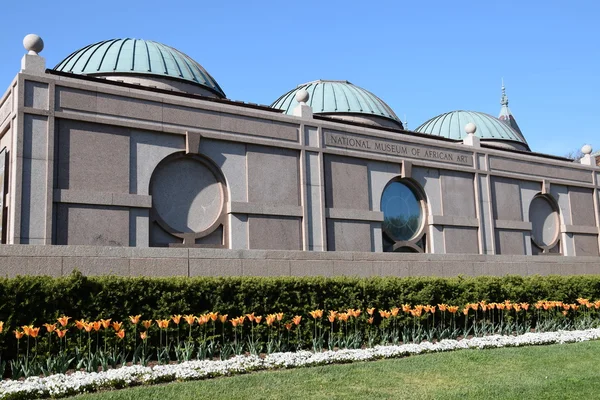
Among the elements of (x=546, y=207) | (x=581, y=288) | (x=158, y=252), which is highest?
(x=546, y=207)

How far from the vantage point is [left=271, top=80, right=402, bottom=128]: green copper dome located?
88.2 ft

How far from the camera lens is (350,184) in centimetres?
2252

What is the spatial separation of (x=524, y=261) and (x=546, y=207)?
9840mm

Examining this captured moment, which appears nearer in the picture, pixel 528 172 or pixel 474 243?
pixel 474 243

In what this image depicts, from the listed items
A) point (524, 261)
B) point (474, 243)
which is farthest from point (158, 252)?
point (474, 243)

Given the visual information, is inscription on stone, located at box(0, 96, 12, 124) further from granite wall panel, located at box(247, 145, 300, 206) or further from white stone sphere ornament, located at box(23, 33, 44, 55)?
granite wall panel, located at box(247, 145, 300, 206)

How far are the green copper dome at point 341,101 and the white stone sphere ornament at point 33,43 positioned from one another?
11183 millimetres

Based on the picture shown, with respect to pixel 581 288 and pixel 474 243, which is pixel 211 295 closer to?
pixel 581 288

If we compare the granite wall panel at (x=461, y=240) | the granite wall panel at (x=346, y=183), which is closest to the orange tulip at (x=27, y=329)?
the granite wall panel at (x=346, y=183)

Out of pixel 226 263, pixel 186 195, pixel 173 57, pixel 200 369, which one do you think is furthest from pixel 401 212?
pixel 200 369

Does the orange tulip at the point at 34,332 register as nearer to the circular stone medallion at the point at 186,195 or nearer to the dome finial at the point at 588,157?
the circular stone medallion at the point at 186,195

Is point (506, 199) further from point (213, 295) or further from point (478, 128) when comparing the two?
point (213, 295)

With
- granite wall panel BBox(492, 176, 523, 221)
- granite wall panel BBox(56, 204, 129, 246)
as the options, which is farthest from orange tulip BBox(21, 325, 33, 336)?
granite wall panel BBox(492, 176, 523, 221)

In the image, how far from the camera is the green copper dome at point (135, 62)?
22453 millimetres
